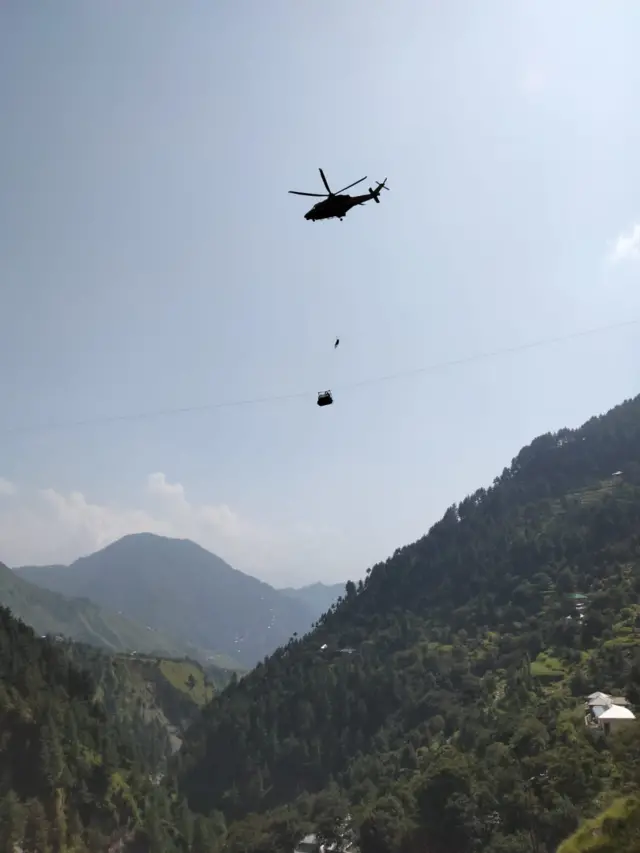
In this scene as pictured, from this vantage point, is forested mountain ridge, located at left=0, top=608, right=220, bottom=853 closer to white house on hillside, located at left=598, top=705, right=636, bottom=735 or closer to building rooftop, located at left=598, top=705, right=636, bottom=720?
white house on hillside, located at left=598, top=705, right=636, bottom=735

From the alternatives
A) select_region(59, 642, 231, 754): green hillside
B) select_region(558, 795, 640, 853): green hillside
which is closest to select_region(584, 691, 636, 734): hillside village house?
select_region(558, 795, 640, 853): green hillside

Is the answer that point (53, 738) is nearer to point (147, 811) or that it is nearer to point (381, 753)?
point (147, 811)

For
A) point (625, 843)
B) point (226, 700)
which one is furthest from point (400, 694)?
point (625, 843)

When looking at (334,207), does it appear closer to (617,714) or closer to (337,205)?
(337,205)

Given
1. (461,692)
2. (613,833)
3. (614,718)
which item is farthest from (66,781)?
(613,833)

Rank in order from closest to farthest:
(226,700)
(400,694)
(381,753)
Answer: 1. (381,753)
2. (400,694)
3. (226,700)

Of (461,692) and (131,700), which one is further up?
(461,692)
